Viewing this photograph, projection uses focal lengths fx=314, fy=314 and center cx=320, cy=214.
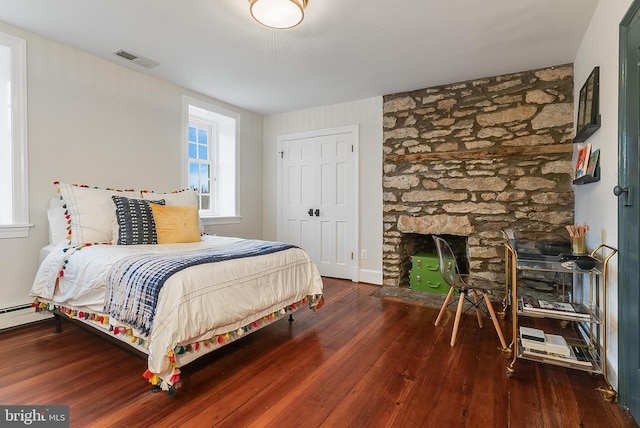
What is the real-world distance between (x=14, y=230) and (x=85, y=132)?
1.02m

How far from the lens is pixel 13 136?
99.0 inches

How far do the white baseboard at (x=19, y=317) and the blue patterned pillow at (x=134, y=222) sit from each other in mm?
986

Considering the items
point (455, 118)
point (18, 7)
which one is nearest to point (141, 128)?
point (18, 7)

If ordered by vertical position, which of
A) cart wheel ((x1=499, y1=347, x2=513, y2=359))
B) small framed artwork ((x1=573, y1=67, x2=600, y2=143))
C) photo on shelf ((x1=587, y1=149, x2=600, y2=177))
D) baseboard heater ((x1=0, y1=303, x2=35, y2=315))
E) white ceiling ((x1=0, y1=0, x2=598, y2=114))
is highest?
white ceiling ((x1=0, y1=0, x2=598, y2=114))

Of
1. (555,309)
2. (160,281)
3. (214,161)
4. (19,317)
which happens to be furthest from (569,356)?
(214,161)

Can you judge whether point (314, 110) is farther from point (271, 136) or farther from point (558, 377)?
point (558, 377)

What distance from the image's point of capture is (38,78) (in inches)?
104

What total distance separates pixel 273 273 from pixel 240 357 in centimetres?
60

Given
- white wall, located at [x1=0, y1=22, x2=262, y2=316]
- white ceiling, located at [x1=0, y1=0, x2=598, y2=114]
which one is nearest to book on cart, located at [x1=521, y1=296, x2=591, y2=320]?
white ceiling, located at [x1=0, y1=0, x2=598, y2=114]

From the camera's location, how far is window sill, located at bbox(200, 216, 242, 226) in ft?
13.4

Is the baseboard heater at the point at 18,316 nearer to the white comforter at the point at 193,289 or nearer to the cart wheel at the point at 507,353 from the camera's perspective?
the white comforter at the point at 193,289

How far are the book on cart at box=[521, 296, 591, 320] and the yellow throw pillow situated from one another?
2664mm

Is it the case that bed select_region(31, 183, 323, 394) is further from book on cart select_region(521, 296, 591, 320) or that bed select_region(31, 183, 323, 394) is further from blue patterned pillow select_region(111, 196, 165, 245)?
book on cart select_region(521, 296, 591, 320)

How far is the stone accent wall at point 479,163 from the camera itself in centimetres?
316
